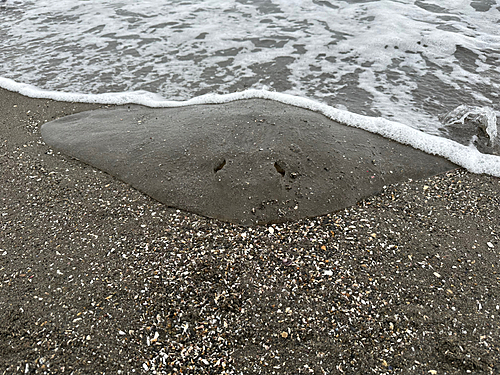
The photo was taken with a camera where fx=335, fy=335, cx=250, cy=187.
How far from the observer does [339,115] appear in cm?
475

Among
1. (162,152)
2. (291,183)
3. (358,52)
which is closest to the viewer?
(291,183)

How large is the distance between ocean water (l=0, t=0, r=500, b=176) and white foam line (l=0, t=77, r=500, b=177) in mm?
17

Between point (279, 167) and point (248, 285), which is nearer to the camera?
point (248, 285)

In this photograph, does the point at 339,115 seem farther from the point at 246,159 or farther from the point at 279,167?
the point at 246,159

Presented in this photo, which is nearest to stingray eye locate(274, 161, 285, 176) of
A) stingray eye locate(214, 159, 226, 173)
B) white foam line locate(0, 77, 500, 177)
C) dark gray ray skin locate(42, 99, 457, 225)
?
dark gray ray skin locate(42, 99, 457, 225)

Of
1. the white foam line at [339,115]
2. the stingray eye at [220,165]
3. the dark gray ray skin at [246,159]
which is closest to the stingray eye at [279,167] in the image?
the dark gray ray skin at [246,159]

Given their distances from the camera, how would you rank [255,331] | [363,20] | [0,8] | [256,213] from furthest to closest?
[0,8]
[363,20]
[256,213]
[255,331]

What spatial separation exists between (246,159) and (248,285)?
1.54 metres

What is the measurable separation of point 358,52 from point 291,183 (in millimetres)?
4347

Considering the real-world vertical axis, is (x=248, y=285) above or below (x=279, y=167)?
below

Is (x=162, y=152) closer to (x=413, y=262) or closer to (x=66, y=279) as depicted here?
(x=66, y=279)

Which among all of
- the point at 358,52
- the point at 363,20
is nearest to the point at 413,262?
the point at 358,52

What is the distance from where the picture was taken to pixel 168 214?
348cm

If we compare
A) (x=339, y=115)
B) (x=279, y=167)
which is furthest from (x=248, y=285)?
(x=339, y=115)
